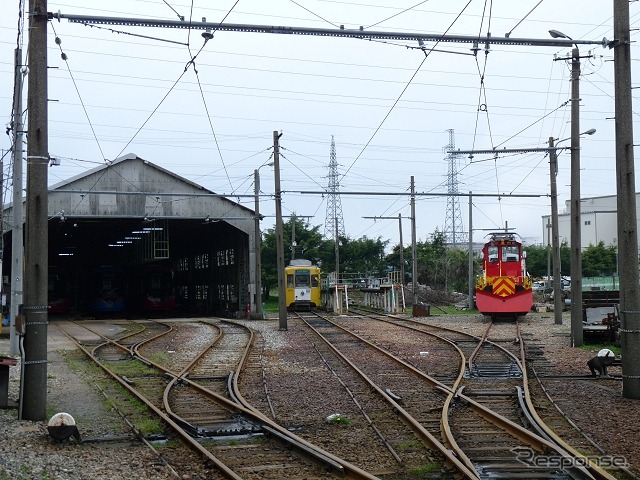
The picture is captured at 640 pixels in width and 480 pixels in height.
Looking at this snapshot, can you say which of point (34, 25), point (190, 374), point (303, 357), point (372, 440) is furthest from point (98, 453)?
point (303, 357)

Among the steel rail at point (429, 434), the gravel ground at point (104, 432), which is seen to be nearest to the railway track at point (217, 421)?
the gravel ground at point (104, 432)

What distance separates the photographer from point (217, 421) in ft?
34.8

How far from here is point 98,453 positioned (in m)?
8.81

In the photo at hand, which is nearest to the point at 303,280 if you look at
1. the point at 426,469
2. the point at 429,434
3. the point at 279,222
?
the point at 279,222

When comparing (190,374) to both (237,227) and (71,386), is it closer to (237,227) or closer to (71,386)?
(71,386)

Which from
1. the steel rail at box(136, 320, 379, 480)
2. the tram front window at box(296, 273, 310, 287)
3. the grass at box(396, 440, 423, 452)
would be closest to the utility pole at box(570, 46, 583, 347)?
the steel rail at box(136, 320, 379, 480)

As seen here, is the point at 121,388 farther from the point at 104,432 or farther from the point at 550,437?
the point at 550,437

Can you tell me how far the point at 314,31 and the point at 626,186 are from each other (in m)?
5.38

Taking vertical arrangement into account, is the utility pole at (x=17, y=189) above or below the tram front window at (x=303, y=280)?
above

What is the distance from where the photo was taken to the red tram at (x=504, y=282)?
101ft

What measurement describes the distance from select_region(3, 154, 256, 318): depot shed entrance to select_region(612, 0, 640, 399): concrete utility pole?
1920 cm

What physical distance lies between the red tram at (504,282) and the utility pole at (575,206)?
9838mm

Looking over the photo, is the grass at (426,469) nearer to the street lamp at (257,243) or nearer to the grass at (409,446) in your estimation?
the grass at (409,446)

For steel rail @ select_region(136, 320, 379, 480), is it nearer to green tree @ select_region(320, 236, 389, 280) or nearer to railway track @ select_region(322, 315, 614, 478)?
railway track @ select_region(322, 315, 614, 478)
